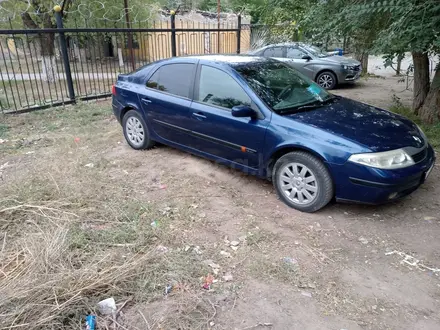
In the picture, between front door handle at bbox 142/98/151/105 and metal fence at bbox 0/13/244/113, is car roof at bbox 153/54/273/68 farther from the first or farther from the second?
metal fence at bbox 0/13/244/113

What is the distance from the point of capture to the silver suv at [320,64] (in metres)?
10.9

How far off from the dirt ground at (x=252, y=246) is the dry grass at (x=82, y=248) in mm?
20

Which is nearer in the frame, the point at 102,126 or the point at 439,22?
the point at 439,22

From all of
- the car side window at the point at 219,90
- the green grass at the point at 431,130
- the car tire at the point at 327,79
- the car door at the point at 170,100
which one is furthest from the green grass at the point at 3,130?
the car tire at the point at 327,79

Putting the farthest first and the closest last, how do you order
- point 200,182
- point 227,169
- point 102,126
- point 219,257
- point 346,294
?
point 102,126
point 227,169
point 200,182
point 219,257
point 346,294

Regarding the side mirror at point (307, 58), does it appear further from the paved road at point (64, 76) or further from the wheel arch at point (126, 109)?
the wheel arch at point (126, 109)

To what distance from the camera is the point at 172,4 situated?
31391mm

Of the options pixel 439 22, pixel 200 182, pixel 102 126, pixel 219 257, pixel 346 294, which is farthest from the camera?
pixel 102 126

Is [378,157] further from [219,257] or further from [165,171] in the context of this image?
[165,171]

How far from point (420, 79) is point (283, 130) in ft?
14.3

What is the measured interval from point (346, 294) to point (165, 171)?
2.83 metres

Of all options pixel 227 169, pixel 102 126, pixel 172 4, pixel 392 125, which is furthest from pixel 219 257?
pixel 172 4

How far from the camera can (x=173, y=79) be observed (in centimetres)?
475

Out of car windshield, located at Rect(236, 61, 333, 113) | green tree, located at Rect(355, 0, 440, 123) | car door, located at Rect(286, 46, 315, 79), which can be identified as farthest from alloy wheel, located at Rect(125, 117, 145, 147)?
car door, located at Rect(286, 46, 315, 79)
